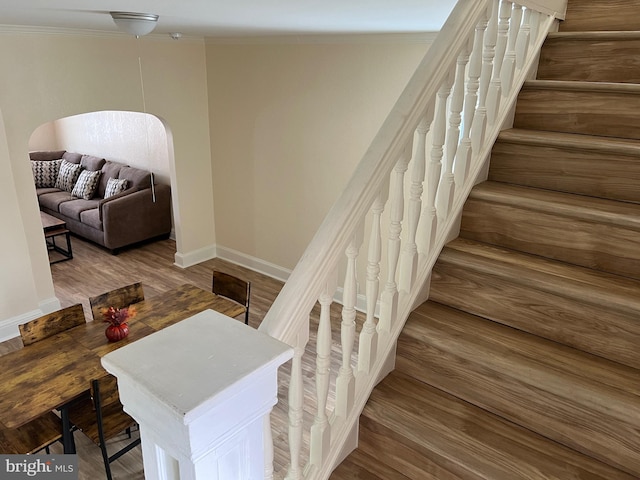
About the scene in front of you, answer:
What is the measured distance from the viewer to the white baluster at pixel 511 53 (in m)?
1.84

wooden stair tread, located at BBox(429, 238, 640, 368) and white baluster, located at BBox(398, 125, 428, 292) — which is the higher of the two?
white baluster, located at BBox(398, 125, 428, 292)

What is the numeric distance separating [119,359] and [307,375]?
307 centimetres

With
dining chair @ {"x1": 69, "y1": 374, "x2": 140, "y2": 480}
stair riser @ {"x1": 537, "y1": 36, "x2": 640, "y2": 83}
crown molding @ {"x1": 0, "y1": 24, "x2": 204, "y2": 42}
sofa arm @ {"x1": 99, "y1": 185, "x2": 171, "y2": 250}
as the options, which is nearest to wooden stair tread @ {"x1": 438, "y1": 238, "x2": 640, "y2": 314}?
stair riser @ {"x1": 537, "y1": 36, "x2": 640, "y2": 83}

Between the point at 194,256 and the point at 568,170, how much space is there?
4.81 metres

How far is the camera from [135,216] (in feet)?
20.5

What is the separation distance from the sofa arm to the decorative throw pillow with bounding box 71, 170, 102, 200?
95 centimetres

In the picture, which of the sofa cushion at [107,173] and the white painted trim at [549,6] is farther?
the sofa cushion at [107,173]

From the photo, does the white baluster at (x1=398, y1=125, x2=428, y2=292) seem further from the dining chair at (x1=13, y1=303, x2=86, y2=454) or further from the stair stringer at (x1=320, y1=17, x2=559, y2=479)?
the dining chair at (x1=13, y1=303, x2=86, y2=454)

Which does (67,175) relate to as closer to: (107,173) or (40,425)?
(107,173)

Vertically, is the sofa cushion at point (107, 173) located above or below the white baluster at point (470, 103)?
below

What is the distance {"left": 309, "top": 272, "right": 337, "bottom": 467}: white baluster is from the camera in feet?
4.24

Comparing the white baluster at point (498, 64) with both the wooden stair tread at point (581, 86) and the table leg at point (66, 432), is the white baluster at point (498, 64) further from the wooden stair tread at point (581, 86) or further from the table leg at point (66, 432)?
the table leg at point (66, 432)

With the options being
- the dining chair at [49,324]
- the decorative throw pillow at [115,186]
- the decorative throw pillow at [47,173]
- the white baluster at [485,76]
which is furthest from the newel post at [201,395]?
the decorative throw pillow at [47,173]

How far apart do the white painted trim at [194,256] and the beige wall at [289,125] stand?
0.61 feet
